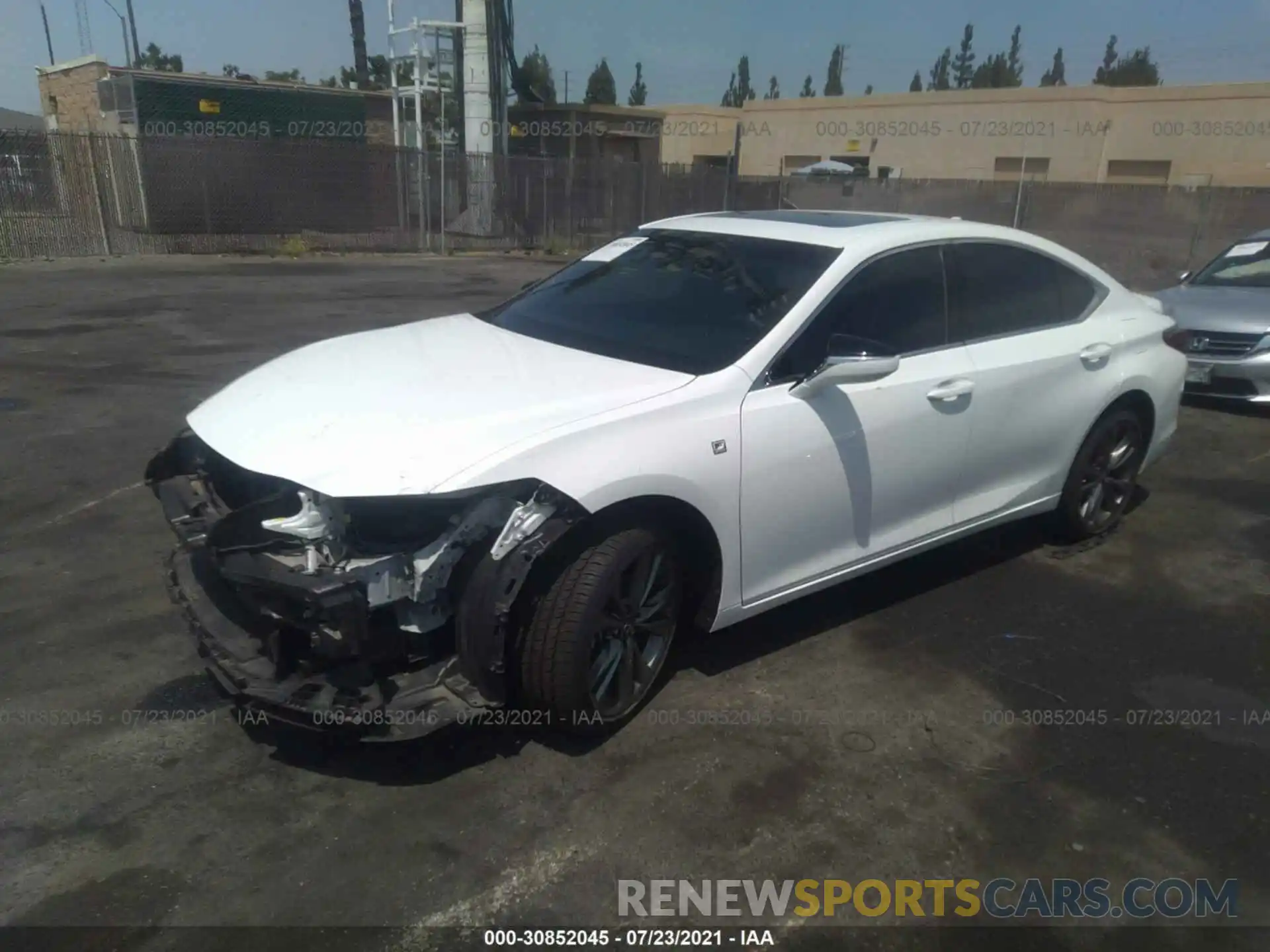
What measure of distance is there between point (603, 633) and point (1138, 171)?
4948cm

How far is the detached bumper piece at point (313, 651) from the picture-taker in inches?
106

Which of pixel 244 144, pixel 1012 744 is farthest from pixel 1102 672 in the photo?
pixel 244 144

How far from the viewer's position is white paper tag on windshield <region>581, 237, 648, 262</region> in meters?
4.60

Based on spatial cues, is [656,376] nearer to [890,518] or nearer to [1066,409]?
[890,518]

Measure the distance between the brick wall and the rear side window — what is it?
2449cm

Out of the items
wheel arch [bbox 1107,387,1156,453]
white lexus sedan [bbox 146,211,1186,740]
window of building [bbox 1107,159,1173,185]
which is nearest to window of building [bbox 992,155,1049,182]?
window of building [bbox 1107,159,1173,185]

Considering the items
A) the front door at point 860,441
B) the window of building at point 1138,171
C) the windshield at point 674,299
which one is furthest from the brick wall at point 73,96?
the window of building at point 1138,171

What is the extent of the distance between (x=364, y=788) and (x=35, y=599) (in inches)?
84.4

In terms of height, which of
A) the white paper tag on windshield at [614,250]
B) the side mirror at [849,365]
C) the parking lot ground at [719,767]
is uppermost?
the white paper tag on windshield at [614,250]

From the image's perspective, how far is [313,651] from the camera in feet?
9.09

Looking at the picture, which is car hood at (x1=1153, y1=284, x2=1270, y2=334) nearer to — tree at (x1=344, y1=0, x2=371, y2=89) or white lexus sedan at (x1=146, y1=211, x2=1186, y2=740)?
white lexus sedan at (x1=146, y1=211, x2=1186, y2=740)

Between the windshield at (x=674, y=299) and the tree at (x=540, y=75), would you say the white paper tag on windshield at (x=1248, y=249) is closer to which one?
the windshield at (x=674, y=299)

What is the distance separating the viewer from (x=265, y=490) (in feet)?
10.5

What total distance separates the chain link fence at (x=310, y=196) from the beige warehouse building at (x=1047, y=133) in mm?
25075
